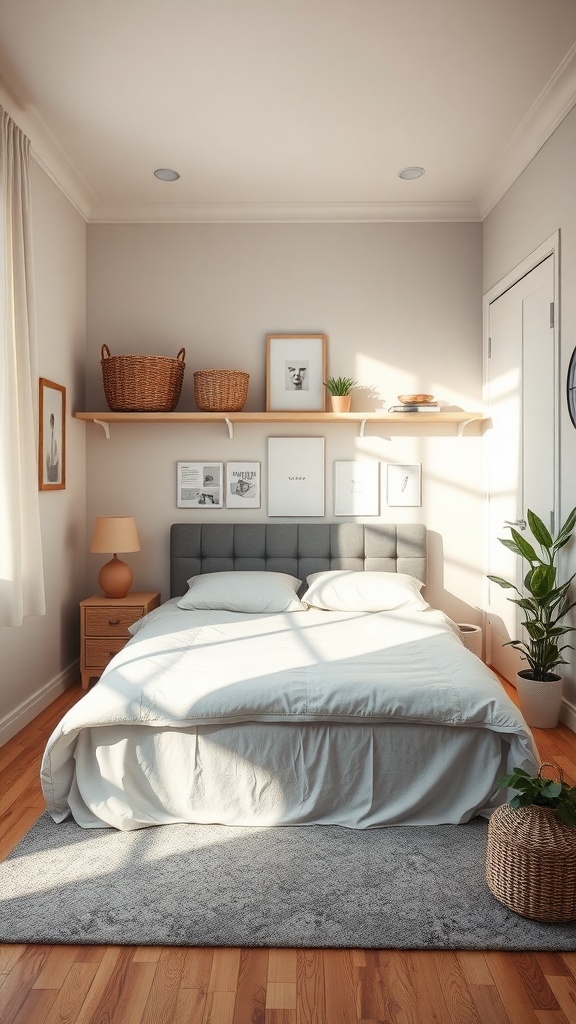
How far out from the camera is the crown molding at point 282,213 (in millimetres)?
4414

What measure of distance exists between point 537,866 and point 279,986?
0.71 m

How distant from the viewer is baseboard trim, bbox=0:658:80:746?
3312 millimetres

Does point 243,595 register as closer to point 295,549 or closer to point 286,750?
point 295,549

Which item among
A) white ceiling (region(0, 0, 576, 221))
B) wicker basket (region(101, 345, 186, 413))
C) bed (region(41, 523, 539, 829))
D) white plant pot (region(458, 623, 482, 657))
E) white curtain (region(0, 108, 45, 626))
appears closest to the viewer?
bed (region(41, 523, 539, 829))

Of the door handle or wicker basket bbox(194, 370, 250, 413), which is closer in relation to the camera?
the door handle

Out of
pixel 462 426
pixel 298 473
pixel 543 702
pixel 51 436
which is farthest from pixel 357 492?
pixel 51 436

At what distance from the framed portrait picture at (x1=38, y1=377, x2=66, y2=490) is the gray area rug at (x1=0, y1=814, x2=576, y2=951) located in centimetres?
186

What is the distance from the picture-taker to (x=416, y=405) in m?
4.29

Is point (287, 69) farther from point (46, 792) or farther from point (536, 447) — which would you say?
point (46, 792)

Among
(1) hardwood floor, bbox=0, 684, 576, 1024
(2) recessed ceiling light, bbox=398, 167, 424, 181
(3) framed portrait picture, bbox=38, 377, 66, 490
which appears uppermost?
(2) recessed ceiling light, bbox=398, 167, 424, 181

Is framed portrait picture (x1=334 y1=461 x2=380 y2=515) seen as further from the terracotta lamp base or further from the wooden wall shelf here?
the terracotta lamp base

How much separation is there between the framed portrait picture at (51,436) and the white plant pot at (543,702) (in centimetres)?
260

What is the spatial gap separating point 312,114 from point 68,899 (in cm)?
326

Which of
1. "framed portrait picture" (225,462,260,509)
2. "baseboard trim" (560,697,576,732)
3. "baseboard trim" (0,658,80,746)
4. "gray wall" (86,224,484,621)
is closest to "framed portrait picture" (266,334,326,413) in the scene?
"gray wall" (86,224,484,621)
